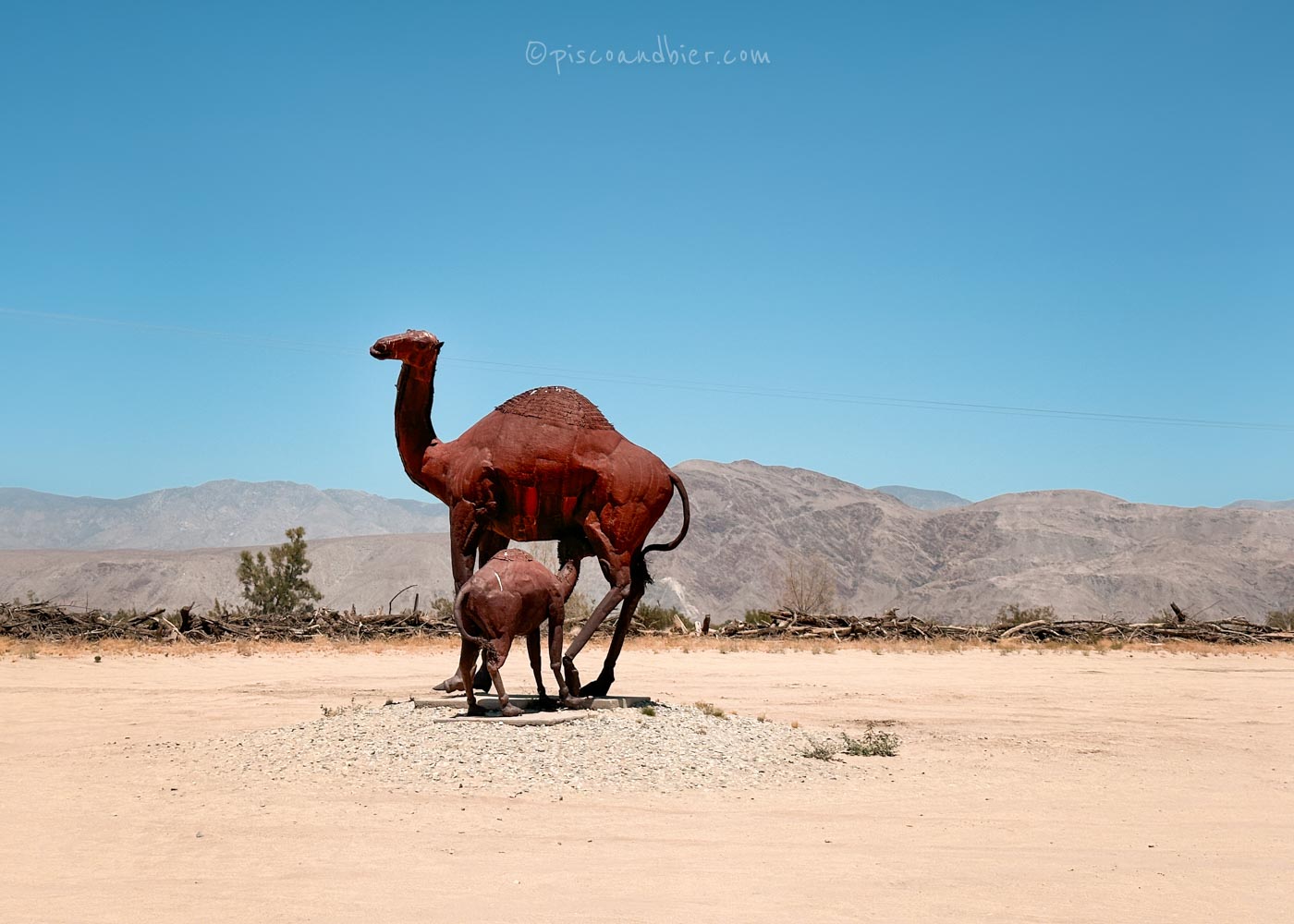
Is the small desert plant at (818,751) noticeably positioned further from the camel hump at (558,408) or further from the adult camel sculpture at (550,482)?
the camel hump at (558,408)

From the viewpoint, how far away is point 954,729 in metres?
13.2

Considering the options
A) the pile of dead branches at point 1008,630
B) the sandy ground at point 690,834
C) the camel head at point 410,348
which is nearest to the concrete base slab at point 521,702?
the sandy ground at point 690,834

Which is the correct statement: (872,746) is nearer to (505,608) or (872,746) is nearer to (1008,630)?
(505,608)

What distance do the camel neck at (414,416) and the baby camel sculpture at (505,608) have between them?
2.34 meters

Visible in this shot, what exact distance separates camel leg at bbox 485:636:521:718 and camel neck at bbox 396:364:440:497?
9.07 ft

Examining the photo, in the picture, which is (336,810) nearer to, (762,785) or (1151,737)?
(762,785)

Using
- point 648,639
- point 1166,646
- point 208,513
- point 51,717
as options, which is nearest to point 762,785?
point 51,717

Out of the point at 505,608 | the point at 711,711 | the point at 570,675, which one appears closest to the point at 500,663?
the point at 505,608

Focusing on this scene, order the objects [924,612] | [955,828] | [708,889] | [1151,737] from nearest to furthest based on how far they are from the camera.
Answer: [708,889] < [955,828] < [1151,737] < [924,612]

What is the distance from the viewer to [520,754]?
938 cm

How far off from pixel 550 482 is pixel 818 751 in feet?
13.1

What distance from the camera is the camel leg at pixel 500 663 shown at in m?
10.3

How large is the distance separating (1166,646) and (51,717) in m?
23.2

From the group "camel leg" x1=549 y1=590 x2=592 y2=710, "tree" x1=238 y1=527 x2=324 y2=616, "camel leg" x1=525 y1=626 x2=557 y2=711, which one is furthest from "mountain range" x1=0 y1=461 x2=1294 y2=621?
"camel leg" x1=525 y1=626 x2=557 y2=711
